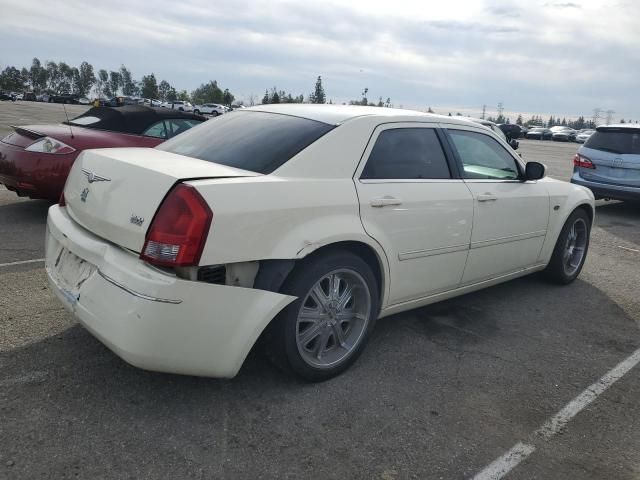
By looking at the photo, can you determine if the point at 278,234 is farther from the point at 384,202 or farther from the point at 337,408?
the point at 337,408

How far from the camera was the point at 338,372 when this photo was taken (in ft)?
10.5

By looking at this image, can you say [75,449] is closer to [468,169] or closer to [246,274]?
[246,274]

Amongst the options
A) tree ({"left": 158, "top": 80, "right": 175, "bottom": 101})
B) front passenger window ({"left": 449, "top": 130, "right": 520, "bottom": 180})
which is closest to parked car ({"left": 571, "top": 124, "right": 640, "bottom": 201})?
front passenger window ({"left": 449, "top": 130, "right": 520, "bottom": 180})

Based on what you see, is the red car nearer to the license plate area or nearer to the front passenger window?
the license plate area

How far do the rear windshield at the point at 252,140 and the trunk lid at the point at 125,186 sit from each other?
14 centimetres

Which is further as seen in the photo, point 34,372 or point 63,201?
point 63,201

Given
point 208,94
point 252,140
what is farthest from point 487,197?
point 208,94

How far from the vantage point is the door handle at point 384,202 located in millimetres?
3182

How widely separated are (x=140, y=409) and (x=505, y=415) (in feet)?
6.27

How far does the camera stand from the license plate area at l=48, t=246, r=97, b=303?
9.05 feet

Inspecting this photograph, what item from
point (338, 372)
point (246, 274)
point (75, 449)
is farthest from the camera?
point (338, 372)

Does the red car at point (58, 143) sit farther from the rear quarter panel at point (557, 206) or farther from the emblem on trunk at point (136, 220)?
the rear quarter panel at point (557, 206)

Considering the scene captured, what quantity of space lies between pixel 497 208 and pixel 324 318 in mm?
1778

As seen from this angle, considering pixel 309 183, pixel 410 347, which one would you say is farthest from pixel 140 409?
pixel 410 347
